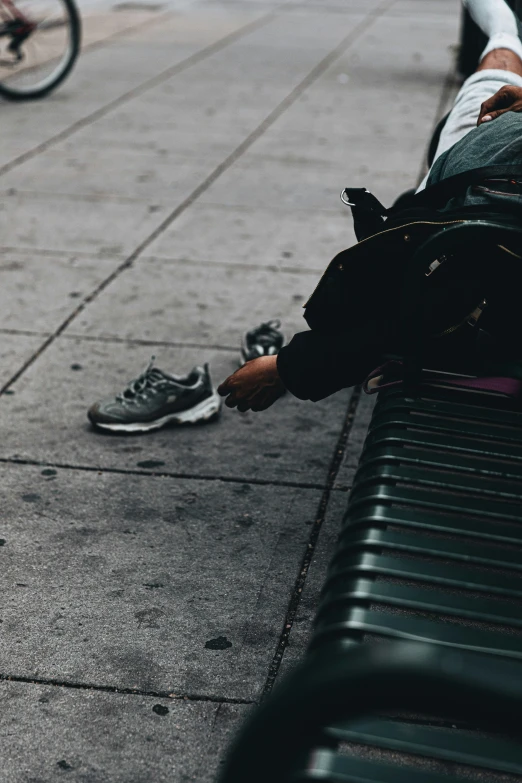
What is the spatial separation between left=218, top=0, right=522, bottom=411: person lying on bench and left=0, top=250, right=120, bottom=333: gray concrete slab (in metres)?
1.94

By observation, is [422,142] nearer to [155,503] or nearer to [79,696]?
[155,503]

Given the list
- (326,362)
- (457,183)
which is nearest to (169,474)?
(326,362)

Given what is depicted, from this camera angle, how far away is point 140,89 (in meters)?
10.1

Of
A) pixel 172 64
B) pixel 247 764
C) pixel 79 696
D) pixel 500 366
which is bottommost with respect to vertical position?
pixel 172 64

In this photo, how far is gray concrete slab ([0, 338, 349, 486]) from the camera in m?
3.71

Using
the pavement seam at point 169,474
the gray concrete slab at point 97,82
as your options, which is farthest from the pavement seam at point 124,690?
the gray concrete slab at point 97,82

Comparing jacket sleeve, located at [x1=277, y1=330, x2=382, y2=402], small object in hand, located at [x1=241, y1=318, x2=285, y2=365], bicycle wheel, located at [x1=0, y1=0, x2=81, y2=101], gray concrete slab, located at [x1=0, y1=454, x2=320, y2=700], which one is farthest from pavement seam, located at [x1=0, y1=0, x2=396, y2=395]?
bicycle wheel, located at [x1=0, y1=0, x2=81, y2=101]

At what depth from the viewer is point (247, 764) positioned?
54.3 inches

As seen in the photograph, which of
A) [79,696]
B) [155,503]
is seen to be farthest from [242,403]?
[79,696]

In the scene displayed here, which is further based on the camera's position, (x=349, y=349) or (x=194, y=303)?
(x=194, y=303)

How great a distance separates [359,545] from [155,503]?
1.38 m

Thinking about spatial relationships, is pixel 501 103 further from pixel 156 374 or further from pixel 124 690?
pixel 124 690

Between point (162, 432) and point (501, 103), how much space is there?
1.65m

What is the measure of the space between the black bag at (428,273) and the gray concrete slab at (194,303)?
6.06 feet
